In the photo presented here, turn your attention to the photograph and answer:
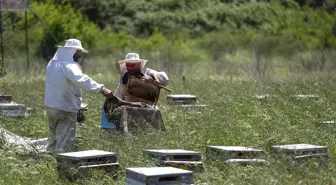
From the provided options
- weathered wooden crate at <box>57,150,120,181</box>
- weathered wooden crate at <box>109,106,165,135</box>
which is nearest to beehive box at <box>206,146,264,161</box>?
weathered wooden crate at <box>57,150,120,181</box>

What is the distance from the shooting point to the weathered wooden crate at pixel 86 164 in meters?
8.50

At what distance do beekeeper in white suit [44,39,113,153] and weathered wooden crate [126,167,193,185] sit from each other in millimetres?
3324

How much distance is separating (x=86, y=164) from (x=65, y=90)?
268 cm

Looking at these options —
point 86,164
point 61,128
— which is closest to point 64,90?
point 61,128

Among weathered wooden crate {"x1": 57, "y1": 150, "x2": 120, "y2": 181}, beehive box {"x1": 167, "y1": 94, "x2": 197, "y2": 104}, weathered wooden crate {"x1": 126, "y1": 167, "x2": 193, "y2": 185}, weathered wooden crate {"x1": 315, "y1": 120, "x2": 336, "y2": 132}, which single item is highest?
weathered wooden crate {"x1": 126, "y1": 167, "x2": 193, "y2": 185}

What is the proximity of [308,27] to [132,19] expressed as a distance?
1676 centimetres

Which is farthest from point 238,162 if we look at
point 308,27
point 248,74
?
point 308,27

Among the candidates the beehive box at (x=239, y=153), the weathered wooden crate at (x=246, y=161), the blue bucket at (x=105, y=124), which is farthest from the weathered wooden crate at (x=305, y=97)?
the weathered wooden crate at (x=246, y=161)

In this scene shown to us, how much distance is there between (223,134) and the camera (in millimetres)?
10781

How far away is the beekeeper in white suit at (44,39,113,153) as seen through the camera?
1091 cm

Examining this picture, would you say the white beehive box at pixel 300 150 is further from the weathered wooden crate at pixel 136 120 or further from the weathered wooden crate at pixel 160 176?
the weathered wooden crate at pixel 136 120

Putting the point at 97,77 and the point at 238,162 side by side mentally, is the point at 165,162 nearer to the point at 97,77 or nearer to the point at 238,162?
the point at 238,162

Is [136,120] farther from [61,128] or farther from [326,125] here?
[326,125]

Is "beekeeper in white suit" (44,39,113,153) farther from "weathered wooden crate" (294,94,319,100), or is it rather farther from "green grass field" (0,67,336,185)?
"weathered wooden crate" (294,94,319,100)
